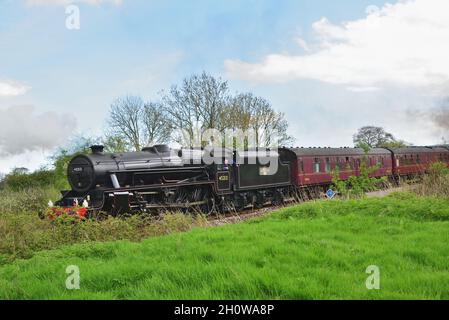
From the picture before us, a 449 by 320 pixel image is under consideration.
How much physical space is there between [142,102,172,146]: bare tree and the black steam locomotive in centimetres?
1348

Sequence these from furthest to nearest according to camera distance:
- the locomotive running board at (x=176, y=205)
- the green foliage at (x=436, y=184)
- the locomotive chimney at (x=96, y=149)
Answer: the green foliage at (x=436, y=184)
the locomotive chimney at (x=96, y=149)
the locomotive running board at (x=176, y=205)

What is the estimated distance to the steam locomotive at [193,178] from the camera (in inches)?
586

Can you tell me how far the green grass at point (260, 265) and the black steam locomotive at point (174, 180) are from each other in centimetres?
654

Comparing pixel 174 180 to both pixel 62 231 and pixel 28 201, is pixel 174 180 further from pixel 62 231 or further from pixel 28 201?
pixel 28 201

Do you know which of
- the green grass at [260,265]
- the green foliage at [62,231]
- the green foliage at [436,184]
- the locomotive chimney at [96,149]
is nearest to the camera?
the green grass at [260,265]

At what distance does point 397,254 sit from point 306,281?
214 centimetres

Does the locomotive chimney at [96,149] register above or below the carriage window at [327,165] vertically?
above

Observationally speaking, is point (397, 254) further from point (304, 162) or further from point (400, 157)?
point (400, 157)

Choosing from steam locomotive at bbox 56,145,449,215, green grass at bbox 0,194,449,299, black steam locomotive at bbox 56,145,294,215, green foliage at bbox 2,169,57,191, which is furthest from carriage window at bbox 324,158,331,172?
green grass at bbox 0,194,449,299

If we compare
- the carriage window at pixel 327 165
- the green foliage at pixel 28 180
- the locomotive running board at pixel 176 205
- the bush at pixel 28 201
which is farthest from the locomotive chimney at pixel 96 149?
the carriage window at pixel 327 165

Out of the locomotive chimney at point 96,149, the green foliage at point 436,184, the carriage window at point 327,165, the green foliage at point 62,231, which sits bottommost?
the green foliage at point 62,231

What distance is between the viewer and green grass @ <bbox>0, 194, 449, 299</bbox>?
5122 mm

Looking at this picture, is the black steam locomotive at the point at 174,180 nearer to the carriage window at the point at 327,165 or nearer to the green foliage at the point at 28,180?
the carriage window at the point at 327,165
